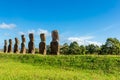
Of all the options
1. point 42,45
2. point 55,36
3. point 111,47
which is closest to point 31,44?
point 42,45

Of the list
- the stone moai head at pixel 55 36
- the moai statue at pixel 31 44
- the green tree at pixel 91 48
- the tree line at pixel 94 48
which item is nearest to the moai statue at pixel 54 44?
the stone moai head at pixel 55 36

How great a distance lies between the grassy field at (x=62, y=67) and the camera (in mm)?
24263

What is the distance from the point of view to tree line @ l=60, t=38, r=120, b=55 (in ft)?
266

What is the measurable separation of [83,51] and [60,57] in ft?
170

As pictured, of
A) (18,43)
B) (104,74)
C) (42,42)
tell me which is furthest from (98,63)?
(18,43)

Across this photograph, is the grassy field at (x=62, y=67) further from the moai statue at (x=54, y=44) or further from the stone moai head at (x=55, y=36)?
the stone moai head at (x=55, y=36)

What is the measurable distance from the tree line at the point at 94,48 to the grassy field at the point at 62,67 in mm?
46500

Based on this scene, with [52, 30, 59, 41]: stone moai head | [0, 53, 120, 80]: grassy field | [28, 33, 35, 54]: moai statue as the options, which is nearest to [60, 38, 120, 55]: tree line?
[28, 33, 35, 54]: moai statue

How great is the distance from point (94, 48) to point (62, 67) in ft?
197

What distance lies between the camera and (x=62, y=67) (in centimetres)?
3097

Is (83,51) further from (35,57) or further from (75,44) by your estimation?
(35,57)

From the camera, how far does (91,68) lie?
99.6 ft

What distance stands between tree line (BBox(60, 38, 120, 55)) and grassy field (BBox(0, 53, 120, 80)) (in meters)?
46.5

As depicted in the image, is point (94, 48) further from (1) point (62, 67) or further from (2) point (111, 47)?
(1) point (62, 67)
